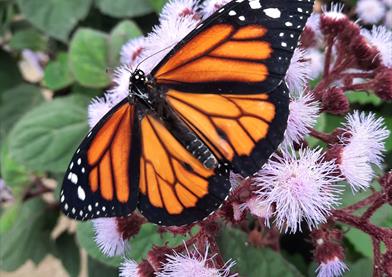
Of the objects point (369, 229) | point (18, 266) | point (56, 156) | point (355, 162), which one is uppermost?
point (355, 162)

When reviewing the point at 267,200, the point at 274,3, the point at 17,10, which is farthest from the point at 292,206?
the point at 17,10

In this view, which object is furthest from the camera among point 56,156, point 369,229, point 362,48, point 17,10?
point 17,10

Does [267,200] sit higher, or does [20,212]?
[267,200]

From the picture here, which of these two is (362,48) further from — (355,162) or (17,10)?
(17,10)

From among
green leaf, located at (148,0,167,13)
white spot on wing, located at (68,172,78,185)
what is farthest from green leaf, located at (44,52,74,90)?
white spot on wing, located at (68,172,78,185)

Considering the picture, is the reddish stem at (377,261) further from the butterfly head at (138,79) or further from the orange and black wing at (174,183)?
the butterfly head at (138,79)

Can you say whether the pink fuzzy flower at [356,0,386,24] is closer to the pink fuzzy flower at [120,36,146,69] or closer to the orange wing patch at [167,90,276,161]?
the pink fuzzy flower at [120,36,146,69]
